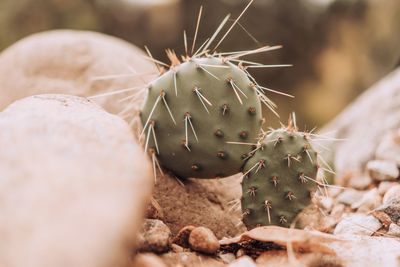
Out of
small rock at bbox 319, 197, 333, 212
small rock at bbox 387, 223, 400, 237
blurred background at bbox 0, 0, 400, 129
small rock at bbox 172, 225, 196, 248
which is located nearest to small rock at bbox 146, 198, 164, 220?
small rock at bbox 172, 225, 196, 248

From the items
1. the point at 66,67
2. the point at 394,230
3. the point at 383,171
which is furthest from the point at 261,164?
the point at 66,67

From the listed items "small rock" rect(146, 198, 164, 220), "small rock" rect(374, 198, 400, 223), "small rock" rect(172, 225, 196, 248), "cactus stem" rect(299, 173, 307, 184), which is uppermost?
"cactus stem" rect(299, 173, 307, 184)

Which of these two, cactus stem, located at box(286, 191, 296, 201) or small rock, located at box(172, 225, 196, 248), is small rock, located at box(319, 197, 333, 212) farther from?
small rock, located at box(172, 225, 196, 248)

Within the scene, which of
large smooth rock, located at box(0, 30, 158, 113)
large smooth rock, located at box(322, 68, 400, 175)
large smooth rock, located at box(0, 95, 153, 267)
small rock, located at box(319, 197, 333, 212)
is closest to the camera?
large smooth rock, located at box(0, 95, 153, 267)

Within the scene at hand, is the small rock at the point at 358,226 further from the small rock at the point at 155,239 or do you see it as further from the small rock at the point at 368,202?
the small rock at the point at 155,239

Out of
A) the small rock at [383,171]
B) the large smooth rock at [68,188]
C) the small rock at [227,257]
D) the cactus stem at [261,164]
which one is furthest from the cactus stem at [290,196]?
the small rock at [383,171]

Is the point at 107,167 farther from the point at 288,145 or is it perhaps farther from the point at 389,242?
the point at 389,242
